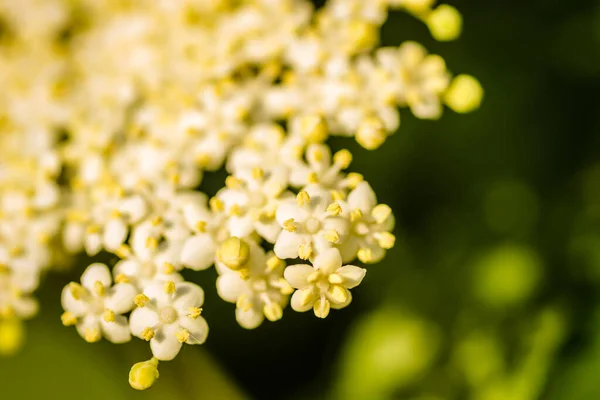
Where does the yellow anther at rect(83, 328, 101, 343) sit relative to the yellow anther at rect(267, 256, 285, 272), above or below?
below

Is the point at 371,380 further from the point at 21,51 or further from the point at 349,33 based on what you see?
the point at 21,51

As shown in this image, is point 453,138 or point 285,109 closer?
point 285,109

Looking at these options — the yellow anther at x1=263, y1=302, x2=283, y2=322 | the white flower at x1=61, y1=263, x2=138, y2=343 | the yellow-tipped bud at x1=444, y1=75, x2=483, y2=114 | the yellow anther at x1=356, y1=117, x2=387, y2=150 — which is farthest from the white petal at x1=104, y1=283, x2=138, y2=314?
the yellow-tipped bud at x1=444, y1=75, x2=483, y2=114

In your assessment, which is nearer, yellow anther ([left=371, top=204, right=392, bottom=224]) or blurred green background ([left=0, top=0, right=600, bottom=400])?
yellow anther ([left=371, top=204, right=392, bottom=224])

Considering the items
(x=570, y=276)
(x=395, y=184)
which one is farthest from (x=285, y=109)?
(x=570, y=276)

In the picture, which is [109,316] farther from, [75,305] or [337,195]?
[337,195]

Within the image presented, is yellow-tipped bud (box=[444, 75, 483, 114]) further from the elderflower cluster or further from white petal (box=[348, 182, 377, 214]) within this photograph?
white petal (box=[348, 182, 377, 214])

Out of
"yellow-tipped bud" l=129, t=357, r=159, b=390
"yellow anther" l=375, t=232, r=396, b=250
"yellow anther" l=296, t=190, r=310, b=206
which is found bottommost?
"yellow-tipped bud" l=129, t=357, r=159, b=390
